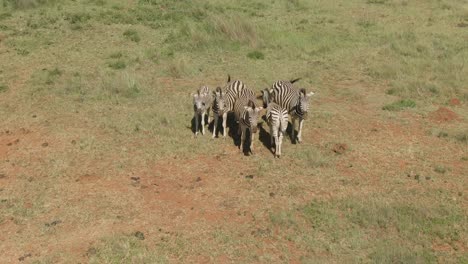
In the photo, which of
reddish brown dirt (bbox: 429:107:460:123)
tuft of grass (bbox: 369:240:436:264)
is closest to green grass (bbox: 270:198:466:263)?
tuft of grass (bbox: 369:240:436:264)

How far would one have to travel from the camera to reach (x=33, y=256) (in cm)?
1059

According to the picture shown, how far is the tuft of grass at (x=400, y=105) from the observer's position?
59.6ft

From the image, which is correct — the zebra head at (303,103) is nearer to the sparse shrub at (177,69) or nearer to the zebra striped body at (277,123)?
the zebra striped body at (277,123)

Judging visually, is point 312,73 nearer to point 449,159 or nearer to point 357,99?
point 357,99

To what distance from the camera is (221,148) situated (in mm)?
15203

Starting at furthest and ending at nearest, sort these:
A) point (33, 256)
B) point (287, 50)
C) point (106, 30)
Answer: point (106, 30)
point (287, 50)
point (33, 256)

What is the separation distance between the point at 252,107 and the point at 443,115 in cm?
762

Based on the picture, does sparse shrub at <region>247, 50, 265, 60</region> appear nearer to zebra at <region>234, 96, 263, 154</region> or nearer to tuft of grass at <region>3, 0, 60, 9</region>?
zebra at <region>234, 96, 263, 154</region>

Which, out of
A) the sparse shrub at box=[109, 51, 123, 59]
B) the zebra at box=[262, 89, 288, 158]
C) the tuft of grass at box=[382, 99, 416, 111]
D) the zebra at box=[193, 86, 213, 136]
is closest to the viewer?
the zebra at box=[262, 89, 288, 158]

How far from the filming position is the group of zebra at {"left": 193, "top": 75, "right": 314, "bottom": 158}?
567 inches

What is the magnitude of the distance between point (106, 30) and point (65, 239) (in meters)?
17.0

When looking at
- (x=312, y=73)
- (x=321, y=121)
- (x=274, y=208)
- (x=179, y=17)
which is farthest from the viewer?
(x=179, y=17)

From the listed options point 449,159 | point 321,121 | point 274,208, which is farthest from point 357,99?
point 274,208

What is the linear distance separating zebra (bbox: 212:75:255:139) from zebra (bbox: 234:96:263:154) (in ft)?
0.78
